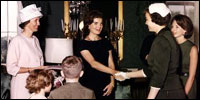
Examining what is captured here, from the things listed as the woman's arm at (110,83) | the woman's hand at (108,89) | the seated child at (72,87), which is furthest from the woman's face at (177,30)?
the seated child at (72,87)

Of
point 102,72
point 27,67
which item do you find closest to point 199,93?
point 102,72

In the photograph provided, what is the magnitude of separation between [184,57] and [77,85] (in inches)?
41.3

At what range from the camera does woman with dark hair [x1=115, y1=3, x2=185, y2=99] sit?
7.14 feet

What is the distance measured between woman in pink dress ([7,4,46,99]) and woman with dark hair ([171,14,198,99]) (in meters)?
1.15

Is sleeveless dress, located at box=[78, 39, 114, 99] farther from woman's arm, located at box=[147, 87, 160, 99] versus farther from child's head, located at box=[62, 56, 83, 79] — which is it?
woman's arm, located at box=[147, 87, 160, 99]

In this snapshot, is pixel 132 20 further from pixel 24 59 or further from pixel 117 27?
pixel 24 59

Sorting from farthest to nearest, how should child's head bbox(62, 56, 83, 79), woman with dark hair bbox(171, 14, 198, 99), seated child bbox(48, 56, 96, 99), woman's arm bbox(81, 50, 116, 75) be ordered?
woman's arm bbox(81, 50, 116, 75) → woman with dark hair bbox(171, 14, 198, 99) → child's head bbox(62, 56, 83, 79) → seated child bbox(48, 56, 96, 99)

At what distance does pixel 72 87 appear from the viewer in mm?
2168

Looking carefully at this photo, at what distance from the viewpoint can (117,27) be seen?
430cm

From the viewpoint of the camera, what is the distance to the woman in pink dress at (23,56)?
2723 millimetres

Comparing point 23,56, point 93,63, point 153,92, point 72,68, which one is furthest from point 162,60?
point 23,56

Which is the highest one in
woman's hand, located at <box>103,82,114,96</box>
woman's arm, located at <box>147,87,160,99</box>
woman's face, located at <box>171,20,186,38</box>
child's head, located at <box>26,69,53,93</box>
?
woman's face, located at <box>171,20,186,38</box>

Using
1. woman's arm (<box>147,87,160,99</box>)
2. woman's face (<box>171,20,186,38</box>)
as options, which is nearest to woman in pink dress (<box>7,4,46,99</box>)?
woman's arm (<box>147,87,160,99</box>)

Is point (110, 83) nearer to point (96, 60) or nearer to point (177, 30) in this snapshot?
point (96, 60)
